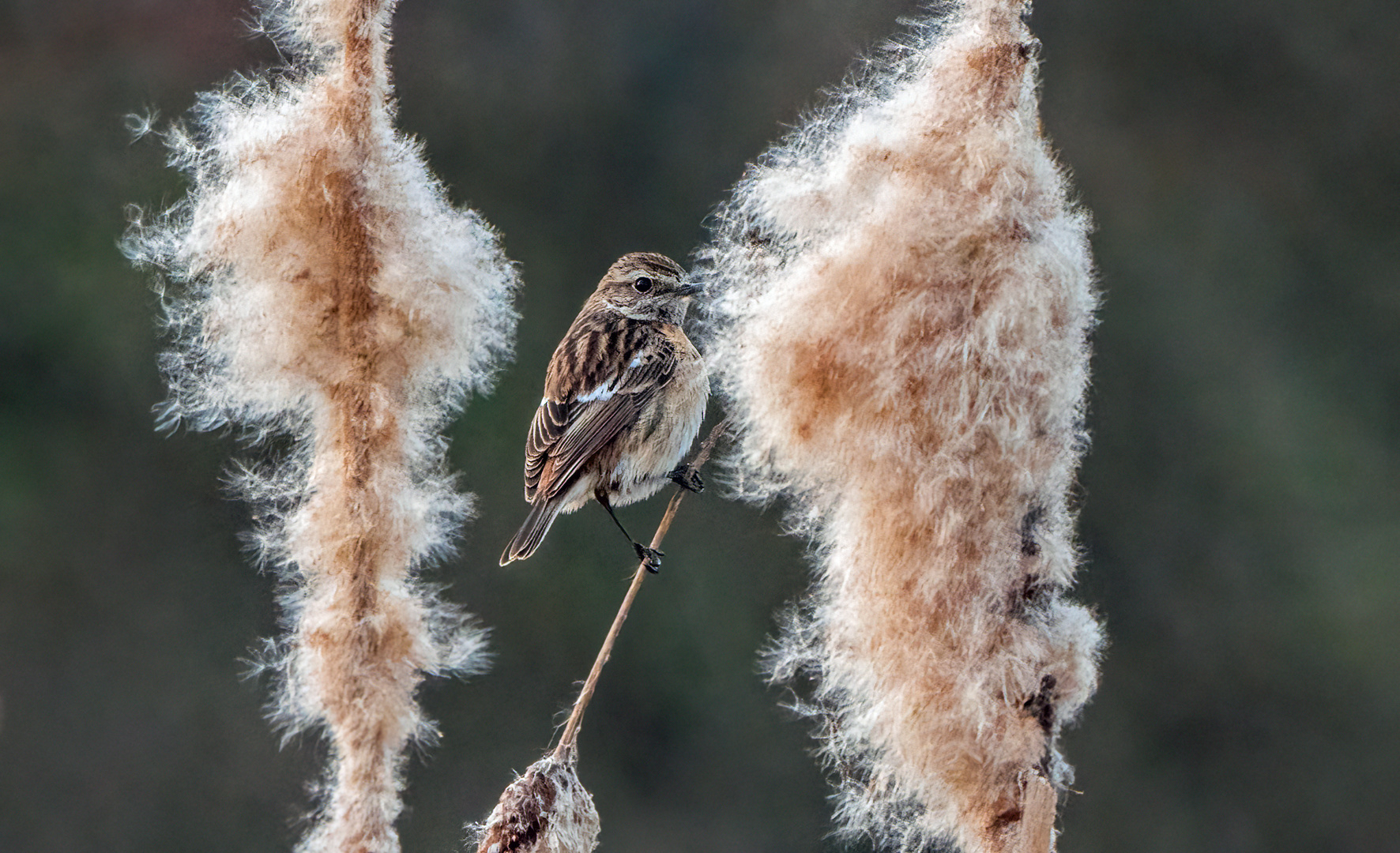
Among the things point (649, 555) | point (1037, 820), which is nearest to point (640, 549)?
point (649, 555)

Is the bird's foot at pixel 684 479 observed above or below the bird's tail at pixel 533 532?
above

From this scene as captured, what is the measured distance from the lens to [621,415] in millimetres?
2498

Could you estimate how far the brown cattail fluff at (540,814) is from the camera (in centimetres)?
154

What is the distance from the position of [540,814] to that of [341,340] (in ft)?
2.36

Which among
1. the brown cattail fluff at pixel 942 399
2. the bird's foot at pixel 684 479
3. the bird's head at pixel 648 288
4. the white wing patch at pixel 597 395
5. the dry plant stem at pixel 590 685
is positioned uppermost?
the bird's head at pixel 648 288

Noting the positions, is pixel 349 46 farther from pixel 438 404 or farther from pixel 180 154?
pixel 438 404

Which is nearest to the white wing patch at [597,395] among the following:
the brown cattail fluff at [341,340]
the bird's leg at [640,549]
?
the bird's leg at [640,549]

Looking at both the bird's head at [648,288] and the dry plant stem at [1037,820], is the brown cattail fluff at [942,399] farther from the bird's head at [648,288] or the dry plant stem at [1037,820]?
the bird's head at [648,288]

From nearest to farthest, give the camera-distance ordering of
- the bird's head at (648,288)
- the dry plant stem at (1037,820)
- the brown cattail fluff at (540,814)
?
the dry plant stem at (1037,820), the brown cattail fluff at (540,814), the bird's head at (648,288)

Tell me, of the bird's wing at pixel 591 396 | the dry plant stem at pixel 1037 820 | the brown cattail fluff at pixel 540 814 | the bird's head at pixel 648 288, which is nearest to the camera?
the dry plant stem at pixel 1037 820

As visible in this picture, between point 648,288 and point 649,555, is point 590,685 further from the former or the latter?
point 648,288

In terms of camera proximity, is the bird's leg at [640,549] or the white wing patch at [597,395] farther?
the white wing patch at [597,395]

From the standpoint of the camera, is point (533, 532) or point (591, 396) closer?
point (533, 532)

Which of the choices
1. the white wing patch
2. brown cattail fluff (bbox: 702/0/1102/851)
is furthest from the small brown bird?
brown cattail fluff (bbox: 702/0/1102/851)
